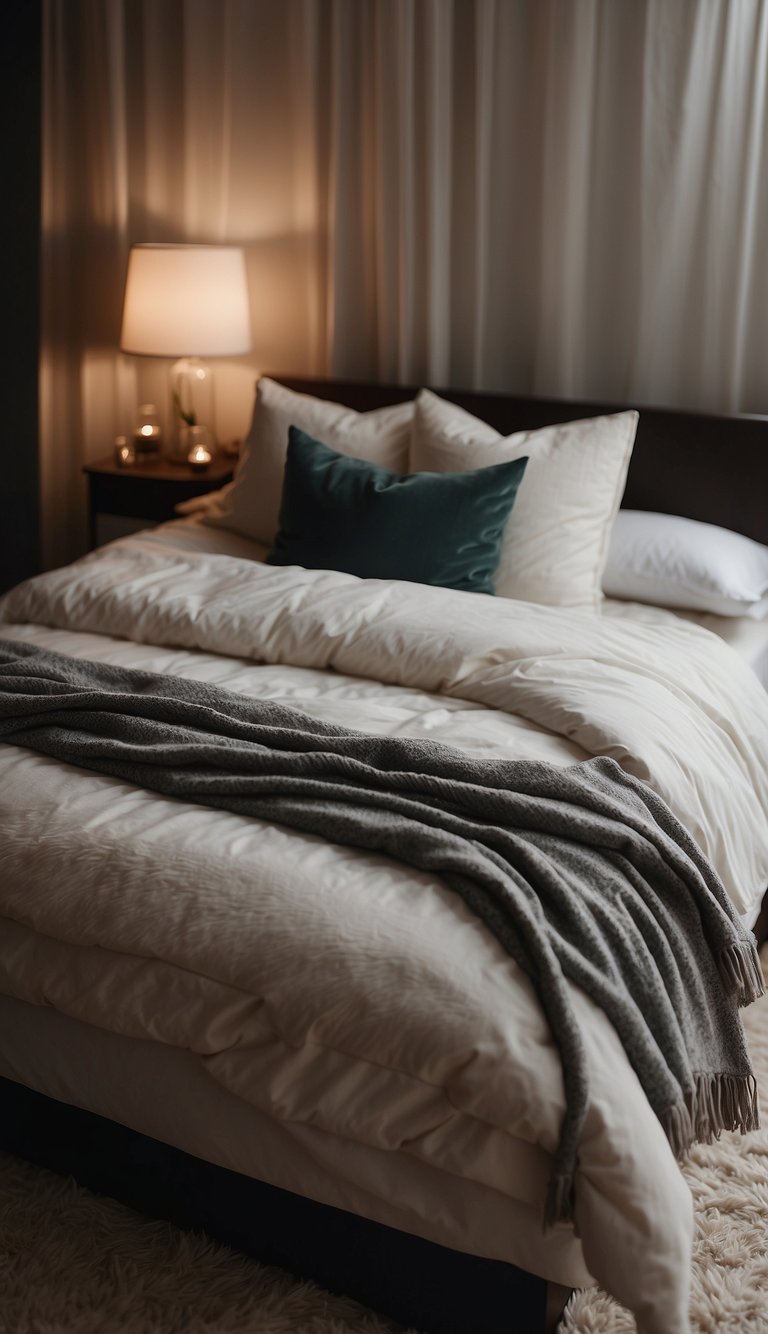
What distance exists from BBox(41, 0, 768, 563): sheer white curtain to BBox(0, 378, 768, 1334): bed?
125 cm

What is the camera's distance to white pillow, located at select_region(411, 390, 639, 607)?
2.74 meters

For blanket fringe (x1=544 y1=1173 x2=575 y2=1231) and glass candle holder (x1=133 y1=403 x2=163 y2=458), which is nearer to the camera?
blanket fringe (x1=544 y1=1173 x2=575 y2=1231)

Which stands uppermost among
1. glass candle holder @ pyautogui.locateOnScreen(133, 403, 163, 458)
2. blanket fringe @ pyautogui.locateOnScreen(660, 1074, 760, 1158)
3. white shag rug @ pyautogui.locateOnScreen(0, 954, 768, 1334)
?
glass candle holder @ pyautogui.locateOnScreen(133, 403, 163, 458)

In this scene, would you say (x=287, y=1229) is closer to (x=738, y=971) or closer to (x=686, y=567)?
(x=738, y=971)

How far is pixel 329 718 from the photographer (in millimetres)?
2062

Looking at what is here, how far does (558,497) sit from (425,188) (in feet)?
3.97

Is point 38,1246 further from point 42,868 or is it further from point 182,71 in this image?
point 182,71

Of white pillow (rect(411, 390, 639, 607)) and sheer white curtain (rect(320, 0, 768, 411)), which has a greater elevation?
sheer white curtain (rect(320, 0, 768, 411))

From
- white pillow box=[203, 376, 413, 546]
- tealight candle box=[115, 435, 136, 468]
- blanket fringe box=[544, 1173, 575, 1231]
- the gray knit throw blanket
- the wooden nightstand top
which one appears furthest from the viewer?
tealight candle box=[115, 435, 136, 468]

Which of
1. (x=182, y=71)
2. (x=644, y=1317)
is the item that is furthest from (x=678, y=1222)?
(x=182, y=71)

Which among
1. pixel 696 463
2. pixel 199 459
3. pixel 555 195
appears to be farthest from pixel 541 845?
pixel 199 459

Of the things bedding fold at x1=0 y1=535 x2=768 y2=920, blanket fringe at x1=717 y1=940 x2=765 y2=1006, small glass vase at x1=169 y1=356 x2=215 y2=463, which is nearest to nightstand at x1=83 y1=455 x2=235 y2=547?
small glass vase at x1=169 y1=356 x2=215 y2=463

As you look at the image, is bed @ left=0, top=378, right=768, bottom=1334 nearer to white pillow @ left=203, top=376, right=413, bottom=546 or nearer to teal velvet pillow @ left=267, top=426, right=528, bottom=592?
teal velvet pillow @ left=267, top=426, right=528, bottom=592

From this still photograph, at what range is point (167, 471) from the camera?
374 cm
